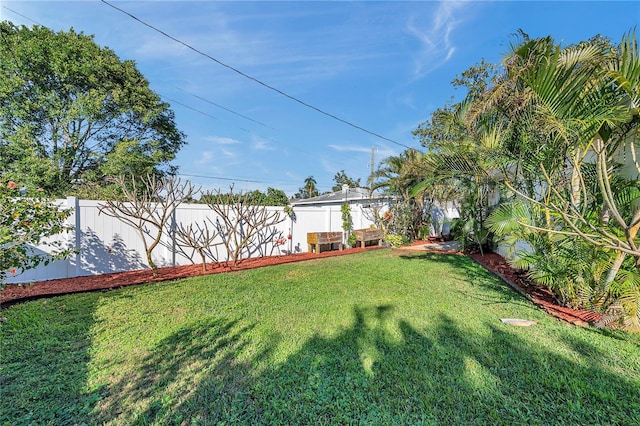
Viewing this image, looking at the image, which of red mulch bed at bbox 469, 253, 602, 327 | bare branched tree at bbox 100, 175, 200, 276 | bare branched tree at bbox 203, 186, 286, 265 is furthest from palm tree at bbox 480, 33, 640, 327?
bare branched tree at bbox 100, 175, 200, 276

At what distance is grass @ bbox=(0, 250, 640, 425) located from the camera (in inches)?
84.4

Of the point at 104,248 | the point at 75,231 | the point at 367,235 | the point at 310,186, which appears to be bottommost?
the point at 367,235

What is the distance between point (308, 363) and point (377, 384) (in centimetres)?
70

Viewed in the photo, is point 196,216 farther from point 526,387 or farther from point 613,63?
point 613,63

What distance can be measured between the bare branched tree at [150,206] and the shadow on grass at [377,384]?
4099 millimetres

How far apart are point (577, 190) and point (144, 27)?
9.54m

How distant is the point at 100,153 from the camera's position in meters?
14.8

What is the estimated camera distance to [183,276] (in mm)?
6602

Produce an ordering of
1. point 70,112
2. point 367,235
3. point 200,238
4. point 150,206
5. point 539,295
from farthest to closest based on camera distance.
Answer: point 70,112 < point 367,235 < point 200,238 < point 150,206 < point 539,295

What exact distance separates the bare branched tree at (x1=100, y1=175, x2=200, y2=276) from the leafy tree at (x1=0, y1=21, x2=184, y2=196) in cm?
681

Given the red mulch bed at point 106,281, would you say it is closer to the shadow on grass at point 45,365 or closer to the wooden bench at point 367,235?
the shadow on grass at point 45,365

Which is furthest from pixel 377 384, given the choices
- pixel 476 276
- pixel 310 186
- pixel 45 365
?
pixel 310 186

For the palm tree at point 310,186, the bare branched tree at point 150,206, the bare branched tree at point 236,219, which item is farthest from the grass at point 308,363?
the palm tree at point 310,186

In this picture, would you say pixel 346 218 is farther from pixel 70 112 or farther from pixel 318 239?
pixel 70 112
